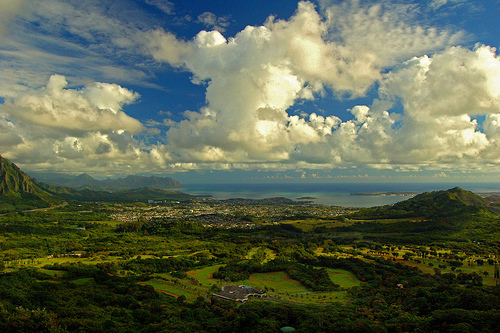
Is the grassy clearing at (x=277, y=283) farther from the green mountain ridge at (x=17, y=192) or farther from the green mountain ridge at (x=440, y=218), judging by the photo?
the green mountain ridge at (x=17, y=192)

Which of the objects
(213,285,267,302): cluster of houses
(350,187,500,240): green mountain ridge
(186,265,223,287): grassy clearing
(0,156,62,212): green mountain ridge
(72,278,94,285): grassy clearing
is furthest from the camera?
(0,156,62,212): green mountain ridge

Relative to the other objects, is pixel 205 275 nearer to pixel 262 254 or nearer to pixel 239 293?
pixel 239 293

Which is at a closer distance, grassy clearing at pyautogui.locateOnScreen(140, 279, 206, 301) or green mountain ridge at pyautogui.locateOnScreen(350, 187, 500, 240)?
grassy clearing at pyautogui.locateOnScreen(140, 279, 206, 301)

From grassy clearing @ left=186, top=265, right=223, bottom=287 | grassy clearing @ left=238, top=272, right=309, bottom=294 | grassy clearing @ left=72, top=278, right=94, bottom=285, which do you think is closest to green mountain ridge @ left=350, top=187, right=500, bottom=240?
grassy clearing @ left=238, top=272, right=309, bottom=294

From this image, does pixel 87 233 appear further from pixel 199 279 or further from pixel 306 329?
pixel 306 329

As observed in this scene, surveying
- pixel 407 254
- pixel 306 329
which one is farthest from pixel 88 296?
pixel 407 254

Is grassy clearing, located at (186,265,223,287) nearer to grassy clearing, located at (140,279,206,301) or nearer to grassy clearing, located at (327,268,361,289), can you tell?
grassy clearing, located at (140,279,206,301)

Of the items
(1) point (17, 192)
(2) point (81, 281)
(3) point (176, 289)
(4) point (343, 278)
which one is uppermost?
(1) point (17, 192)

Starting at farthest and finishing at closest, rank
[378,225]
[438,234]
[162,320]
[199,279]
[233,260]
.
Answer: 1. [378,225]
2. [438,234]
3. [233,260]
4. [199,279]
5. [162,320]

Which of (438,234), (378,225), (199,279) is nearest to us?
(199,279)

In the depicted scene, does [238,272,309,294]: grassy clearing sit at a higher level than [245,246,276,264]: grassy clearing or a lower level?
higher

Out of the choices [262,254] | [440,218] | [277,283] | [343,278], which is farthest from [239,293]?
[440,218]
